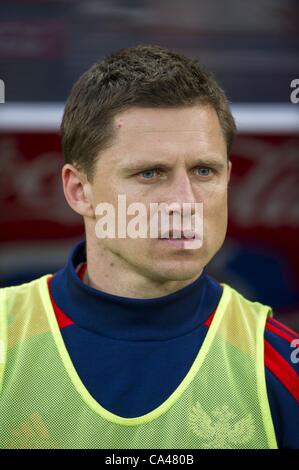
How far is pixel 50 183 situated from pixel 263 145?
3.59 feet

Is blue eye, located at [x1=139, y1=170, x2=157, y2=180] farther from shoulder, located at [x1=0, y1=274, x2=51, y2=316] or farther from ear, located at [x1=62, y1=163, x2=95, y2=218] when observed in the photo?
shoulder, located at [x1=0, y1=274, x2=51, y2=316]

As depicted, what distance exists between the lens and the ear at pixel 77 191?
2057 mm

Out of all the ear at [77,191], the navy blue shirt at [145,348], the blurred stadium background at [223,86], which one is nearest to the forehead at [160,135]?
the ear at [77,191]

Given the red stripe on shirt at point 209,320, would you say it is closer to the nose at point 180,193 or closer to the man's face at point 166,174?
the man's face at point 166,174

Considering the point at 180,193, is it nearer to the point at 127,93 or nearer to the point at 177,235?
the point at 177,235

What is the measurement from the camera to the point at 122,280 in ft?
6.57

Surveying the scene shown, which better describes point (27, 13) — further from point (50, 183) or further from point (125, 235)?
point (125, 235)

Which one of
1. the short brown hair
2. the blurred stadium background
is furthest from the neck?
the blurred stadium background

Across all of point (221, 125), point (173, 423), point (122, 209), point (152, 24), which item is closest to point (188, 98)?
point (221, 125)

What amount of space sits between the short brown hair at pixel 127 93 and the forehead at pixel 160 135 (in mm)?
21

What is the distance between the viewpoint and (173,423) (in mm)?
1892

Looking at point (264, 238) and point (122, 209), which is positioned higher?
point (122, 209)

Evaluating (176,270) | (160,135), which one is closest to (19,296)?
(176,270)

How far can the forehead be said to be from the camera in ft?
6.15
